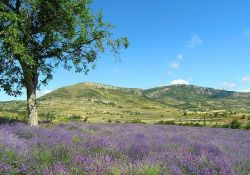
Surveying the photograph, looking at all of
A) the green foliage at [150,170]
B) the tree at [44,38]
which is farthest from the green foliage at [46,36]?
the green foliage at [150,170]

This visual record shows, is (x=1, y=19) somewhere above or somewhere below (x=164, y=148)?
above

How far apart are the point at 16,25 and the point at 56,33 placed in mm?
2309

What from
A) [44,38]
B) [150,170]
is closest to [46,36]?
[44,38]

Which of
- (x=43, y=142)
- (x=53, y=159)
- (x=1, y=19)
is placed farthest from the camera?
(x=1, y=19)

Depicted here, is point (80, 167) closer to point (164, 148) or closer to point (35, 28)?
point (164, 148)

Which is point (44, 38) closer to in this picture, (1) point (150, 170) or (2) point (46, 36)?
(2) point (46, 36)

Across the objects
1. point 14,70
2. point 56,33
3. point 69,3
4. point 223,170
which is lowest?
point 223,170

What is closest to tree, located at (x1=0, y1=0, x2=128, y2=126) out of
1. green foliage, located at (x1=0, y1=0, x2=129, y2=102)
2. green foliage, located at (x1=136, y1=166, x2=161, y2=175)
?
green foliage, located at (x1=0, y1=0, x2=129, y2=102)

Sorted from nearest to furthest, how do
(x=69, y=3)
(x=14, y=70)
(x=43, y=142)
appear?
(x=43, y=142)
(x=69, y=3)
(x=14, y=70)

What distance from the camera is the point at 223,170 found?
653 centimetres

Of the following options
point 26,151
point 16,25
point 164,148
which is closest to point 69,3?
point 16,25

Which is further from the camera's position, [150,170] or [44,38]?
[44,38]

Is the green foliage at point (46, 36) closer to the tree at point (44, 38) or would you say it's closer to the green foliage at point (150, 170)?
the tree at point (44, 38)

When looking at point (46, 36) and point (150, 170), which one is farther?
point (46, 36)
